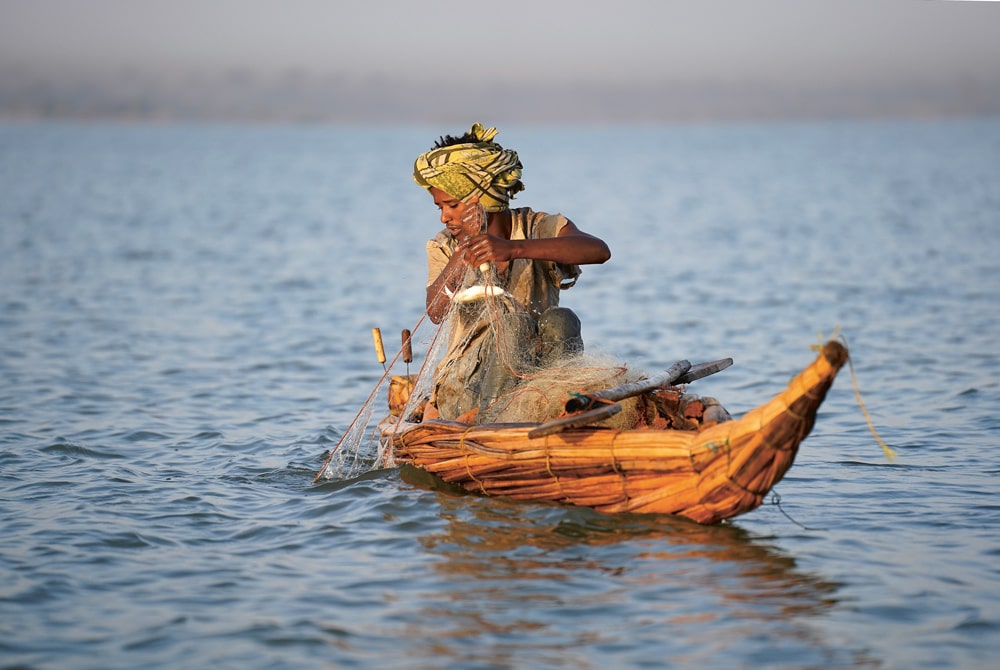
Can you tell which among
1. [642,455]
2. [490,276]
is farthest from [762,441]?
[490,276]

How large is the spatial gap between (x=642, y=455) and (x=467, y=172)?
69.8 inches

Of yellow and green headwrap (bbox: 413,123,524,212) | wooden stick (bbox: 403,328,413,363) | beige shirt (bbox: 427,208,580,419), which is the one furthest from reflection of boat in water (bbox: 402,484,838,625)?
yellow and green headwrap (bbox: 413,123,524,212)

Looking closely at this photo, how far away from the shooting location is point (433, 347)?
6.19 meters

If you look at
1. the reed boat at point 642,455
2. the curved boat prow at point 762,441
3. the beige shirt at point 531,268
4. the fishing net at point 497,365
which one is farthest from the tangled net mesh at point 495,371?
the curved boat prow at point 762,441

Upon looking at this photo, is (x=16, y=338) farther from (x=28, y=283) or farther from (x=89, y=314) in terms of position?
(x=28, y=283)

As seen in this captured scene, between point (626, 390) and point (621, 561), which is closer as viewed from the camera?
point (621, 561)

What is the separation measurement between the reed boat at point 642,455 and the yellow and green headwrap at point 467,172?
118cm

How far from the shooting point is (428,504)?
605cm

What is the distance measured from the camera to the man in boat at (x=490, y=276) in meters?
5.91

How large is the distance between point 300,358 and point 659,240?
45.8 ft

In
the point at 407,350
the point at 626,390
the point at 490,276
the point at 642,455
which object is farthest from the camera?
the point at 407,350

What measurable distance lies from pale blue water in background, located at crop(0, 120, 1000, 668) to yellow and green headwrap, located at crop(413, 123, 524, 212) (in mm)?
878

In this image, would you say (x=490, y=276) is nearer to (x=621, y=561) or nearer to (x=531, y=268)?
(x=531, y=268)

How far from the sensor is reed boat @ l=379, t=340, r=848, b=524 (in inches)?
183
